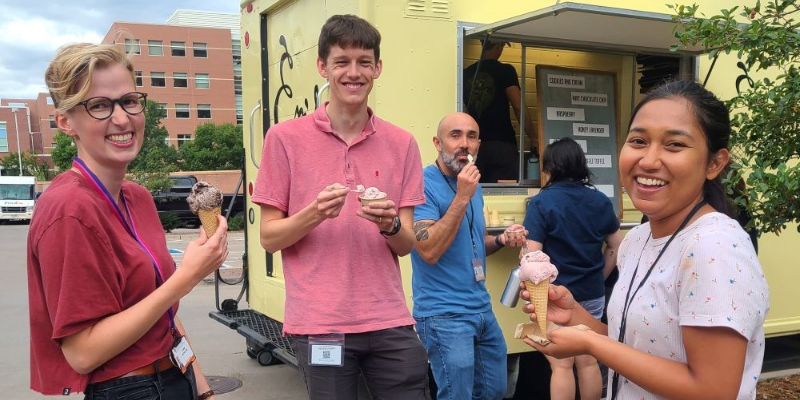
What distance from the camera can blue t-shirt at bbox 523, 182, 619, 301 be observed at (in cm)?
385

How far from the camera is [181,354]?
1.94m

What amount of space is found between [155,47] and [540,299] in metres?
63.3

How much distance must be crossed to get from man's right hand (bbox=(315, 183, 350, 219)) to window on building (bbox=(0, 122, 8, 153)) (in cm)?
8650

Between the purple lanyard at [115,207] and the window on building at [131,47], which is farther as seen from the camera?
the window on building at [131,47]

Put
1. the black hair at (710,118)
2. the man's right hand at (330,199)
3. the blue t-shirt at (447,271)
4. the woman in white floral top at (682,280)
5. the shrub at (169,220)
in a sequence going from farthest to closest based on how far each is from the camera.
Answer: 1. the shrub at (169,220)
2. the blue t-shirt at (447,271)
3. the man's right hand at (330,199)
4. the black hair at (710,118)
5. the woman in white floral top at (682,280)

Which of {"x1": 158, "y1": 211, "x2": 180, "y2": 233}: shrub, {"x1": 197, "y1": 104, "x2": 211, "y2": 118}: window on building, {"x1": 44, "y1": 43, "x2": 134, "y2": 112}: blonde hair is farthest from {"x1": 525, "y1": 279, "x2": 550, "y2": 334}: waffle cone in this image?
{"x1": 197, "y1": 104, "x2": 211, "y2": 118}: window on building

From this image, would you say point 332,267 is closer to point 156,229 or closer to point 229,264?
point 156,229

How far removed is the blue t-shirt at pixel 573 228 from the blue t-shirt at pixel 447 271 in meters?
0.66

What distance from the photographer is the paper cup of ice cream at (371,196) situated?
2221 millimetres

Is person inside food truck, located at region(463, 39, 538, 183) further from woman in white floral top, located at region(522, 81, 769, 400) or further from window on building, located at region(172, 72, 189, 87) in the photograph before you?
window on building, located at region(172, 72, 189, 87)

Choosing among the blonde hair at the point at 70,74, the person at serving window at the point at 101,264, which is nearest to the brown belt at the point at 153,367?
the person at serving window at the point at 101,264

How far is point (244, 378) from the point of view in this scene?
5594mm

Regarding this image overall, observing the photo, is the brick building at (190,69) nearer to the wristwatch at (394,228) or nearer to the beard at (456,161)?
the beard at (456,161)

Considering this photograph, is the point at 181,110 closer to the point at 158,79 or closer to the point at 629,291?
the point at 158,79
